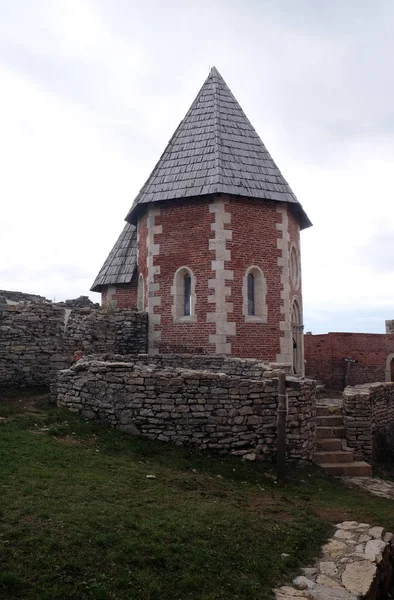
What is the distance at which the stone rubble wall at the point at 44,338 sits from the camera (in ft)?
44.3

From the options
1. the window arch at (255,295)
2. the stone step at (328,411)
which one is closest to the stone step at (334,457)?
the stone step at (328,411)

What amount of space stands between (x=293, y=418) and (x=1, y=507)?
5790 millimetres

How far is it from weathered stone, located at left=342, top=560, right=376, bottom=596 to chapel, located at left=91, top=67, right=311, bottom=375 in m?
9.53

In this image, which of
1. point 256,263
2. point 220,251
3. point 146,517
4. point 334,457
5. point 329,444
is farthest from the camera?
point 256,263

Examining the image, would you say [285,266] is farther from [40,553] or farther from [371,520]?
[40,553]

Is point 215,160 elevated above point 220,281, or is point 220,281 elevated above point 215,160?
point 215,160

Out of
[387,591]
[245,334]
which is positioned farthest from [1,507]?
[245,334]

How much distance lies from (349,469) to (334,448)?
0.92m

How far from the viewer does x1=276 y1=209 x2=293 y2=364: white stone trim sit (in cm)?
1598

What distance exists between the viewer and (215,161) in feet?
54.2

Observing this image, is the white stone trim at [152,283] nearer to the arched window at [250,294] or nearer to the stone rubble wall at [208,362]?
the stone rubble wall at [208,362]

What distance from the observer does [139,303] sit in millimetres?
18391

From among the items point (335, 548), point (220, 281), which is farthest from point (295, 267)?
point (335, 548)

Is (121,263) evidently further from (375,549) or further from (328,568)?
(328,568)
